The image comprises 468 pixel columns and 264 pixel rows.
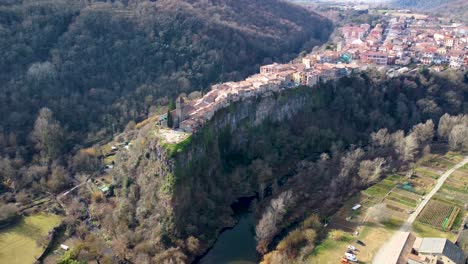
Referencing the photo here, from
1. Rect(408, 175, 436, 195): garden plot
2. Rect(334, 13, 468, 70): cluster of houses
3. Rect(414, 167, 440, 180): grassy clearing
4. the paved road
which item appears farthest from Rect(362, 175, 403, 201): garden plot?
Rect(334, 13, 468, 70): cluster of houses

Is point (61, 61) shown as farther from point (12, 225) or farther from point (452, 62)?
point (452, 62)

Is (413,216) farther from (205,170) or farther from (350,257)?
(205,170)

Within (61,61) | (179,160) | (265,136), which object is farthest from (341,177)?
(61,61)

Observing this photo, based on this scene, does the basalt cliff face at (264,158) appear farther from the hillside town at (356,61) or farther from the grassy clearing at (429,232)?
the grassy clearing at (429,232)

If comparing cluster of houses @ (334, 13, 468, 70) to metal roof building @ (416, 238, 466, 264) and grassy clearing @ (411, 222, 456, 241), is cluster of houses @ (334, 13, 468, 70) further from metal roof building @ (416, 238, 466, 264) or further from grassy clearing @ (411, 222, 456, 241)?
metal roof building @ (416, 238, 466, 264)

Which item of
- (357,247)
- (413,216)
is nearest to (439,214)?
(413,216)

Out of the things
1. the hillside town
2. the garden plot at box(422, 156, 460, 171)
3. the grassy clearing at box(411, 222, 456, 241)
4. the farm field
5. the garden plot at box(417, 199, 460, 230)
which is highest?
the hillside town
